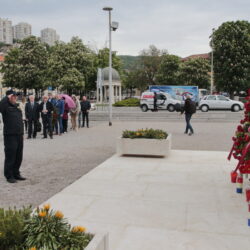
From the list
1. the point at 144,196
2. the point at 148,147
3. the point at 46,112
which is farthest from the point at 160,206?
the point at 46,112

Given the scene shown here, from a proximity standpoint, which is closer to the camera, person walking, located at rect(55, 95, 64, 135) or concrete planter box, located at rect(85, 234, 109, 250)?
concrete planter box, located at rect(85, 234, 109, 250)

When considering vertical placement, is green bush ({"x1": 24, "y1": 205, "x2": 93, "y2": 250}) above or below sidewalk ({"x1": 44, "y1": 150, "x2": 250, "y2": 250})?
above

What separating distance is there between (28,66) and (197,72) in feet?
96.6

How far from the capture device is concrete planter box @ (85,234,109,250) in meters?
2.33

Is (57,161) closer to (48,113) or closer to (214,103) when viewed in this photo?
(48,113)

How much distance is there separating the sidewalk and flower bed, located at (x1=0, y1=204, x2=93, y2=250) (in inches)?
16.0

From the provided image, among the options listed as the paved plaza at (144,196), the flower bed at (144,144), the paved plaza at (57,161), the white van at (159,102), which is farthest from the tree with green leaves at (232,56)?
the flower bed at (144,144)

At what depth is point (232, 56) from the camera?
39.8 metres

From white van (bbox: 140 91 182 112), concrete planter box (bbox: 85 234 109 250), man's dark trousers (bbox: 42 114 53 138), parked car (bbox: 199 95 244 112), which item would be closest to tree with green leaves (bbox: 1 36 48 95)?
white van (bbox: 140 91 182 112)

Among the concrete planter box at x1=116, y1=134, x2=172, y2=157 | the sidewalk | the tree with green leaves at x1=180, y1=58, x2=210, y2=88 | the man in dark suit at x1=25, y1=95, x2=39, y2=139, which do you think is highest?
the tree with green leaves at x1=180, y1=58, x2=210, y2=88

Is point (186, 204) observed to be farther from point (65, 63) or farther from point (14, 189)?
point (65, 63)

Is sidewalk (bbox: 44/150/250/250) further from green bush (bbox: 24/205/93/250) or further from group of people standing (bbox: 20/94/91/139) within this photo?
group of people standing (bbox: 20/94/91/139)

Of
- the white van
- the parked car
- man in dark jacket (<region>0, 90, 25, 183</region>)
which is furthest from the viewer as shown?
the white van

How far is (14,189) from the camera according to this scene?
5.93 metres
